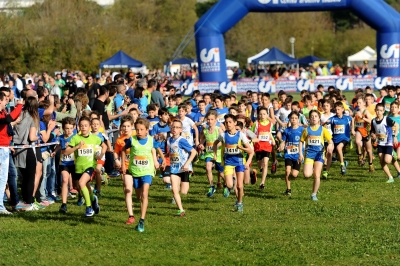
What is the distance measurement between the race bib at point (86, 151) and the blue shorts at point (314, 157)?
4.33 meters

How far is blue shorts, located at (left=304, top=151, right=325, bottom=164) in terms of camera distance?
49.0 ft

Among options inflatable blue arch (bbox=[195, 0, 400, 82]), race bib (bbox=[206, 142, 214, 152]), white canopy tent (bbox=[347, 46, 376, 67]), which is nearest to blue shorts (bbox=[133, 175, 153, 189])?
race bib (bbox=[206, 142, 214, 152])

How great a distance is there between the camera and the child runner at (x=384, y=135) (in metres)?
17.1

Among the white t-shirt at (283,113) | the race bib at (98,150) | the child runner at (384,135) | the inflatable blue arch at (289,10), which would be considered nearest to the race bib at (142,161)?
the race bib at (98,150)

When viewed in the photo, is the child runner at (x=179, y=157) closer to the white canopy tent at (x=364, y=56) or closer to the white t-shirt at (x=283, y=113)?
the white t-shirt at (x=283, y=113)

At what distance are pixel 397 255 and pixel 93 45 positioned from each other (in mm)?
49706

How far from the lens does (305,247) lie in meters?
11.0

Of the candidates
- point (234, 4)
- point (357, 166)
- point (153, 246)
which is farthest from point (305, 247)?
point (234, 4)

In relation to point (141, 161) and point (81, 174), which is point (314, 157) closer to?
point (141, 161)

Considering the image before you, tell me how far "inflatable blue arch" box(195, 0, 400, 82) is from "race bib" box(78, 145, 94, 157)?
81.9 feet

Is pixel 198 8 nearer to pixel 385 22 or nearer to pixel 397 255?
pixel 385 22

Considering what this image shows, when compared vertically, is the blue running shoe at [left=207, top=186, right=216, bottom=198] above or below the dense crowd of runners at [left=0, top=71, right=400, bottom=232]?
below

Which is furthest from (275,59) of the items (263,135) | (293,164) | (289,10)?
(293,164)

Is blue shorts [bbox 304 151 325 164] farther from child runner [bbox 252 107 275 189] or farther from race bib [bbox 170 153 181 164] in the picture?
race bib [bbox 170 153 181 164]
